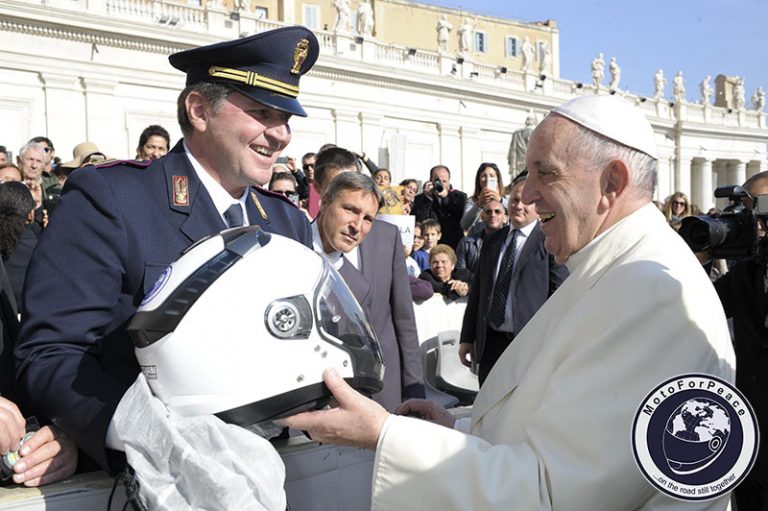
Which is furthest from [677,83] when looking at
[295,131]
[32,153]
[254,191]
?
[254,191]

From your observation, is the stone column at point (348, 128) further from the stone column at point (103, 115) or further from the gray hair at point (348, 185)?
the gray hair at point (348, 185)

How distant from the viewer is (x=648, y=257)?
87.4 inches

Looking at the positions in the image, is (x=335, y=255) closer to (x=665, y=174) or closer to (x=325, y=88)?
(x=325, y=88)

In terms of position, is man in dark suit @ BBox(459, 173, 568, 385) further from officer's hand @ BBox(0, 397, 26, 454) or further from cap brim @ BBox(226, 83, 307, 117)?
officer's hand @ BBox(0, 397, 26, 454)

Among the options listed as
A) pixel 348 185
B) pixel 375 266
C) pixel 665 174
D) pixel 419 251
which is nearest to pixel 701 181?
pixel 665 174

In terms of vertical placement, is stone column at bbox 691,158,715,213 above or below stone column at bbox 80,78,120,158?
below

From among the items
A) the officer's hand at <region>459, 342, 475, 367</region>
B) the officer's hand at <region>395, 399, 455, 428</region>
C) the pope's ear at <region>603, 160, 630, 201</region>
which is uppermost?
the pope's ear at <region>603, 160, 630, 201</region>

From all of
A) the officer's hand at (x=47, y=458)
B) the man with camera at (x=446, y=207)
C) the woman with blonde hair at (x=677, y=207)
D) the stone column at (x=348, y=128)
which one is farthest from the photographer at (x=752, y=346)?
the stone column at (x=348, y=128)

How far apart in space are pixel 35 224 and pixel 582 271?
624 cm

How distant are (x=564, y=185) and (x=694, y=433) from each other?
85cm

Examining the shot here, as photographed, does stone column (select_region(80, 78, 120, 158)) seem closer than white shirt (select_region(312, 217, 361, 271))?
No

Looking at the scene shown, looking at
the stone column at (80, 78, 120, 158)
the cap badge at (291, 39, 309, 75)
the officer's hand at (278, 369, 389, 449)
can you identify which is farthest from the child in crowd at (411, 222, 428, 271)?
the stone column at (80, 78, 120, 158)

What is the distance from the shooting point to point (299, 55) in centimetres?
260

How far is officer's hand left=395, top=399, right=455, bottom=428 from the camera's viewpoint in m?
2.79
